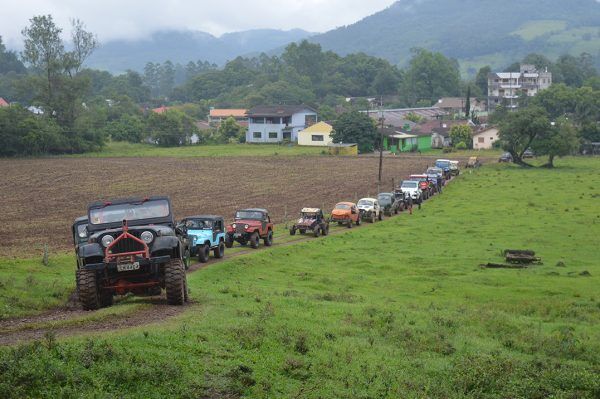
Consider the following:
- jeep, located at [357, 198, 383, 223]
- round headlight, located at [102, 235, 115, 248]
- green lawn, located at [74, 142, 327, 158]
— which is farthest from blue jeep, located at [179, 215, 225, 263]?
green lawn, located at [74, 142, 327, 158]

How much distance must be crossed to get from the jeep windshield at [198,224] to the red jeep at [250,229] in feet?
13.1

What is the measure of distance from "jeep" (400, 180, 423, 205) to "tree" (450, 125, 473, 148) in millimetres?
63250

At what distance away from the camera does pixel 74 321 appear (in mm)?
16469

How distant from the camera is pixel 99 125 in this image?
11869 centimetres

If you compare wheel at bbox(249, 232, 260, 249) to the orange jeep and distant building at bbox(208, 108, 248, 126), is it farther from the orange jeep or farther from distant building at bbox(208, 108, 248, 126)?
distant building at bbox(208, 108, 248, 126)

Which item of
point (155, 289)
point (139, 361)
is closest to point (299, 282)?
point (155, 289)

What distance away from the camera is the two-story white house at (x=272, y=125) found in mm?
131875

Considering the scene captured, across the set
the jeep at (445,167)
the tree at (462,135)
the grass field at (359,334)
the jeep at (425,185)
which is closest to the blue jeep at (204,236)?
the grass field at (359,334)

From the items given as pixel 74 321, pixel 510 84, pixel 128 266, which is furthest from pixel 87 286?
pixel 510 84

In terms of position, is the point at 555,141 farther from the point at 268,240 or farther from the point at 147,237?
the point at 147,237

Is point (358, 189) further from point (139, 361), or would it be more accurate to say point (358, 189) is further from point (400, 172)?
point (139, 361)

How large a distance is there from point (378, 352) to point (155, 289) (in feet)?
20.2

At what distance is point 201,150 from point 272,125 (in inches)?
814

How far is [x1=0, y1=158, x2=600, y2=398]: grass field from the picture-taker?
511 inches
